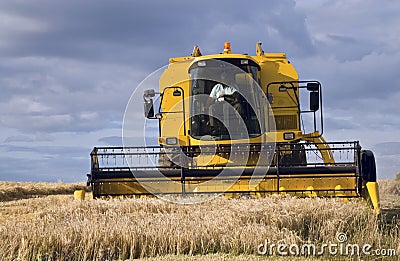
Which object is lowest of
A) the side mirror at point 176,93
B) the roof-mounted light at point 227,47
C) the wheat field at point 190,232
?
the wheat field at point 190,232

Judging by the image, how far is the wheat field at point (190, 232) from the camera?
5.66m

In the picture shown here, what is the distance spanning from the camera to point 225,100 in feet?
35.1

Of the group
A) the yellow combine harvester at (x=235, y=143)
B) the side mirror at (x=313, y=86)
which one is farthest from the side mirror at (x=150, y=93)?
the side mirror at (x=313, y=86)

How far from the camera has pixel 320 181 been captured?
31.0ft

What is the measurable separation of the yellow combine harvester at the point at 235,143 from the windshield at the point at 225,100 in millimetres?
20

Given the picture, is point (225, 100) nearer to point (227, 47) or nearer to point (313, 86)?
point (313, 86)

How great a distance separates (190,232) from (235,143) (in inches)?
178

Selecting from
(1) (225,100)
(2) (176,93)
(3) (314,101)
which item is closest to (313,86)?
(3) (314,101)

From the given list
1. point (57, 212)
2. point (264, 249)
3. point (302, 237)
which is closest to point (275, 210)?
point (302, 237)

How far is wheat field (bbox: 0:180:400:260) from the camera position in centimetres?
566

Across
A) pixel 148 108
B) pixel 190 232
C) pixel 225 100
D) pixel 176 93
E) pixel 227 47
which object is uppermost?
pixel 227 47

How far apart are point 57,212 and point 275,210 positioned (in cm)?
327

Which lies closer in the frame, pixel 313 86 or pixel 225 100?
pixel 225 100

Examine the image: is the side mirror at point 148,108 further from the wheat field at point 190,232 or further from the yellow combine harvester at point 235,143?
the wheat field at point 190,232
